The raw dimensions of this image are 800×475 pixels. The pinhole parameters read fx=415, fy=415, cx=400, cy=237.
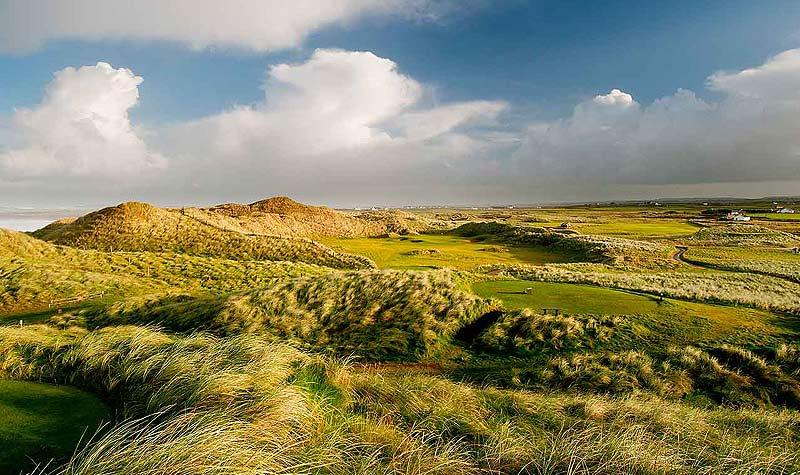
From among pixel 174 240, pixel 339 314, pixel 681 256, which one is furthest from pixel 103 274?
pixel 681 256

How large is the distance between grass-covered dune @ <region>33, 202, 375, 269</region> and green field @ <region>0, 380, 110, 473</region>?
2294 centimetres

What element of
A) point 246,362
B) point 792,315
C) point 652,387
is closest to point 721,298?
point 792,315

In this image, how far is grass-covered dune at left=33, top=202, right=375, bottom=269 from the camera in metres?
27.7

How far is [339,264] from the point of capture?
28188mm

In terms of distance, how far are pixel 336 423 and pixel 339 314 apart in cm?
756

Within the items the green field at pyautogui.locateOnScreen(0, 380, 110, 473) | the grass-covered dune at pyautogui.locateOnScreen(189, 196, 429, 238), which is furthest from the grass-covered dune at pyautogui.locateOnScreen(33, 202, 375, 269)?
the green field at pyautogui.locateOnScreen(0, 380, 110, 473)

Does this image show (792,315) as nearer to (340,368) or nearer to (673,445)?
(673,445)

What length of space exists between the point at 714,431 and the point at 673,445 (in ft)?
3.94

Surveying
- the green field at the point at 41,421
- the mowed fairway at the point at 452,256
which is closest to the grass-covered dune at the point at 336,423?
the green field at the point at 41,421

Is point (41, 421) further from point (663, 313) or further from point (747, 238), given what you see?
point (747, 238)

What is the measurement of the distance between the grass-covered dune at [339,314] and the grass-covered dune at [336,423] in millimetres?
4137

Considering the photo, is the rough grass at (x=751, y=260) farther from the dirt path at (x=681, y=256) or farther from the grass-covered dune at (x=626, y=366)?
the grass-covered dune at (x=626, y=366)

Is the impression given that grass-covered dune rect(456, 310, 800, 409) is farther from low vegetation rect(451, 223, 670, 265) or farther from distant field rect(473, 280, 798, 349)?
low vegetation rect(451, 223, 670, 265)

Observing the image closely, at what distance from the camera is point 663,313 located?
38.5 feet
